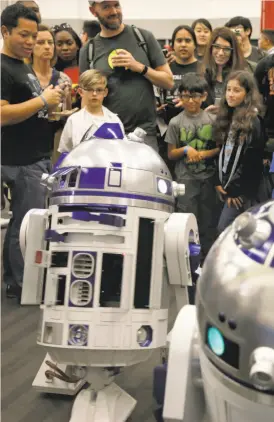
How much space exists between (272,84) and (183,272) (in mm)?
1804

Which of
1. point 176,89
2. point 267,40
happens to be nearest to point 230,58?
point 176,89

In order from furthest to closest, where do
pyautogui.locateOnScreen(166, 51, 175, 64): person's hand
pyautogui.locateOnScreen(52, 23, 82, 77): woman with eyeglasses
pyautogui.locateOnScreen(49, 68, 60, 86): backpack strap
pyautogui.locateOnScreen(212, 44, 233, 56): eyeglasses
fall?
1. pyautogui.locateOnScreen(52, 23, 82, 77): woman with eyeglasses
2. pyautogui.locateOnScreen(166, 51, 175, 64): person's hand
3. pyautogui.locateOnScreen(212, 44, 233, 56): eyeglasses
4. pyautogui.locateOnScreen(49, 68, 60, 86): backpack strap

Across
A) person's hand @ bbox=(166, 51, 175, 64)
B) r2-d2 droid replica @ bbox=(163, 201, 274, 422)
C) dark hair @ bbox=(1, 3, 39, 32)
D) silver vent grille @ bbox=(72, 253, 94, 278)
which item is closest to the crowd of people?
dark hair @ bbox=(1, 3, 39, 32)

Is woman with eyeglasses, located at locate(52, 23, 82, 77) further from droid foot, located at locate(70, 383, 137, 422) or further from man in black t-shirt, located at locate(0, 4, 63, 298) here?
droid foot, located at locate(70, 383, 137, 422)

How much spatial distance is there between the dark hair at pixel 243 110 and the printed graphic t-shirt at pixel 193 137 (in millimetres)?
170

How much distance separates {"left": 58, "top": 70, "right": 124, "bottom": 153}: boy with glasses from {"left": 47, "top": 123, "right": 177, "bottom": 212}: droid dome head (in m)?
1.01

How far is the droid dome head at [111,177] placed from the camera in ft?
6.45

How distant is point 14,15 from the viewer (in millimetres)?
3104

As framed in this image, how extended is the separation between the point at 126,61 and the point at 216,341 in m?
2.28

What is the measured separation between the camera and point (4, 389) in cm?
245

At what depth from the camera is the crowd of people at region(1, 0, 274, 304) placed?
316 centimetres

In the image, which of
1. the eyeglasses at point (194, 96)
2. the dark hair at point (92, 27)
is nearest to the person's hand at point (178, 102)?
the eyeglasses at point (194, 96)

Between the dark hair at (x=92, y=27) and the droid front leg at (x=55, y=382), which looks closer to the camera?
the droid front leg at (x=55, y=382)

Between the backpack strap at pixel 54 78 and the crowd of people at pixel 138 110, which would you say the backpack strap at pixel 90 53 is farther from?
the backpack strap at pixel 54 78
